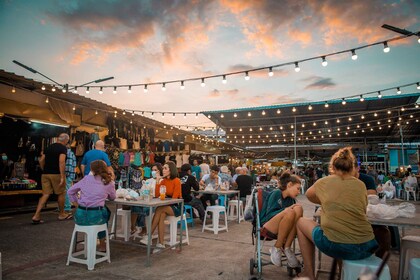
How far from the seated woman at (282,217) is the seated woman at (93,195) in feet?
7.20

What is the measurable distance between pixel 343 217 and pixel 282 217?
3.15ft

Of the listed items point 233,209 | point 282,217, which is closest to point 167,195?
point 282,217

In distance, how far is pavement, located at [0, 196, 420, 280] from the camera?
3.66 m

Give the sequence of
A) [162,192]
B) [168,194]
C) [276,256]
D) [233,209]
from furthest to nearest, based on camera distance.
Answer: [233,209], [168,194], [162,192], [276,256]

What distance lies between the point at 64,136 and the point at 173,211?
12.1 ft

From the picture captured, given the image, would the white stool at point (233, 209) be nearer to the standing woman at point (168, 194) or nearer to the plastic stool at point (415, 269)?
the standing woman at point (168, 194)

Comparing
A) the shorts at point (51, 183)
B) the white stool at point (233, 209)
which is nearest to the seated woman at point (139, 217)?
the shorts at point (51, 183)

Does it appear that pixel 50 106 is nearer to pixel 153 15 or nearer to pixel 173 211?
pixel 153 15

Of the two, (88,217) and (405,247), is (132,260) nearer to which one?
(88,217)

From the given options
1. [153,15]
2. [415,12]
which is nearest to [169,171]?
[153,15]

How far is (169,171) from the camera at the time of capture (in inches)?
205

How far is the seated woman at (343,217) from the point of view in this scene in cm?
277

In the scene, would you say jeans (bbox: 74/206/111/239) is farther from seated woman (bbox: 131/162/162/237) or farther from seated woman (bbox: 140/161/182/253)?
seated woman (bbox: 131/162/162/237)

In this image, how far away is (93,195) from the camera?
4.04m
